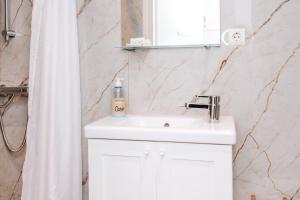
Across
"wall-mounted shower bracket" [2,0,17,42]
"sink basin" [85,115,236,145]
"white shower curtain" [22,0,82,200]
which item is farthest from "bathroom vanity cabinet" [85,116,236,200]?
"wall-mounted shower bracket" [2,0,17,42]

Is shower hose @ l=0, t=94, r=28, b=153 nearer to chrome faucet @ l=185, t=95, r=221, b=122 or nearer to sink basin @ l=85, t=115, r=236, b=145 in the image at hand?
sink basin @ l=85, t=115, r=236, b=145

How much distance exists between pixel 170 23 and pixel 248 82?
0.51 m

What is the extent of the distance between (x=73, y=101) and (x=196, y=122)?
2.11ft

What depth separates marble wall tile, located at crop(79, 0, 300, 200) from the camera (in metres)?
1.55

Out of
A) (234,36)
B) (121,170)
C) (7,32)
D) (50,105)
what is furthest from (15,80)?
(234,36)

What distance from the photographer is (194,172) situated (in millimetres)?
1288

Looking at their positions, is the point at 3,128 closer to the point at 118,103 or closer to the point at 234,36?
the point at 118,103

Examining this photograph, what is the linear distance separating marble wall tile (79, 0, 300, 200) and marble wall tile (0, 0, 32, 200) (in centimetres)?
48

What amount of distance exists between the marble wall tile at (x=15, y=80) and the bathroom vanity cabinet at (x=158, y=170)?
0.73 m

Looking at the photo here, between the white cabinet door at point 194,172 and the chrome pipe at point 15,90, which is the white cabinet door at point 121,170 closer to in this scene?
the white cabinet door at point 194,172

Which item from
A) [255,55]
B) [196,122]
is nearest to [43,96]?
[196,122]

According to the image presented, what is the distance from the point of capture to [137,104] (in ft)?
5.71

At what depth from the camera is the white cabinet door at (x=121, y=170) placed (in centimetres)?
133

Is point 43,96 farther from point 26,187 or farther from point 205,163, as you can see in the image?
point 205,163
